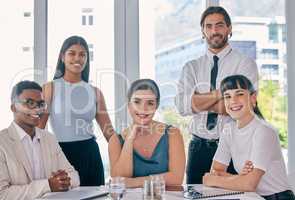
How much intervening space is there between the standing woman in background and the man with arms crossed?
0.58 meters

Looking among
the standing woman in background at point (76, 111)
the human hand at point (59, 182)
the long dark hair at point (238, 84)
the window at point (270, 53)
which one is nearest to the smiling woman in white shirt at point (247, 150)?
the long dark hair at point (238, 84)

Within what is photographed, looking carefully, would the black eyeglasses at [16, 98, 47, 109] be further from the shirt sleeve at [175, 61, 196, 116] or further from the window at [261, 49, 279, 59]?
the window at [261, 49, 279, 59]

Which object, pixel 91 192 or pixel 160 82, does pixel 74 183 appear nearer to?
pixel 91 192

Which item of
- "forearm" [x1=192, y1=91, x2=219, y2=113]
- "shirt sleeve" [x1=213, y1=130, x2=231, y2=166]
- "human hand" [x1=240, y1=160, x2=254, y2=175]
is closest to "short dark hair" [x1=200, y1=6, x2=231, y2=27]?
"forearm" [x1=192, y1=91, x2=219, y2=113]

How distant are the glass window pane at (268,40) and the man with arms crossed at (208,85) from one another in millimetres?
124

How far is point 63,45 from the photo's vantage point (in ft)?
8.58

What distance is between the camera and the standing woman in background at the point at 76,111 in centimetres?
257

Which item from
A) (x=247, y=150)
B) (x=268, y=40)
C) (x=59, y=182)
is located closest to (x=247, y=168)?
(x=247, y=150)

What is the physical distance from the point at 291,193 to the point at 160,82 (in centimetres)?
114

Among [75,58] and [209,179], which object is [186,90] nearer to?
[209,179]

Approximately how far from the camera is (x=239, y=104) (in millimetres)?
2475

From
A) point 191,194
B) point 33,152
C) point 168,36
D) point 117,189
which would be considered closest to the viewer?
point 117,189

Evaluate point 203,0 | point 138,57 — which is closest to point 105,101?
point 138,57

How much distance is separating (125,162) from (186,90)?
2.13 feet
